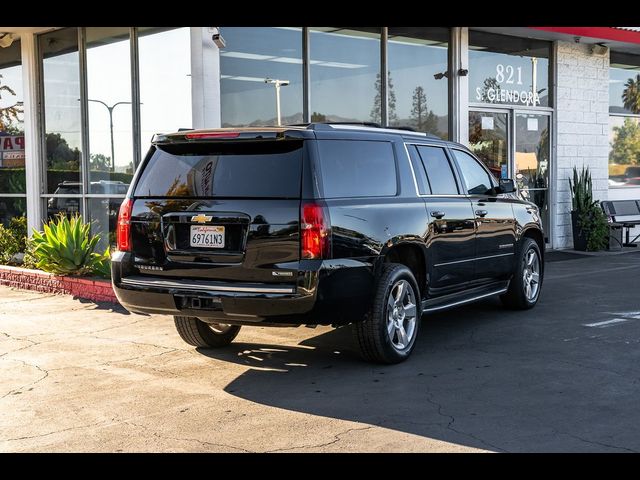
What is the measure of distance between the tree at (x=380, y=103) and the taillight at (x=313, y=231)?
297 inches

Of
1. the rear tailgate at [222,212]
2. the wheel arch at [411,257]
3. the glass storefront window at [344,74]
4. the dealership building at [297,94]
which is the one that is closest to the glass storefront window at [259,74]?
the dealership building at [297,94]

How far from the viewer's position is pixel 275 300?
638 centimetres

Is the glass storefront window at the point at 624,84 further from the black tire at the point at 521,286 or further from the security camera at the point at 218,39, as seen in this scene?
the security camera at the point at 218,39

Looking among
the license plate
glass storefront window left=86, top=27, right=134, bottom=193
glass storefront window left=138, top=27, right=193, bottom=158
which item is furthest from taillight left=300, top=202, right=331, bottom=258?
glass storefront window left=86, top=27, right=134, bottom=193

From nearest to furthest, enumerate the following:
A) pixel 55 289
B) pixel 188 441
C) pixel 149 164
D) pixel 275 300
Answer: pixel 188 441 → pixel 275 300 → pixel 149 164 → pixel 55 289

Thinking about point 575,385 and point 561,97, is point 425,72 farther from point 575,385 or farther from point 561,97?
point 575,385

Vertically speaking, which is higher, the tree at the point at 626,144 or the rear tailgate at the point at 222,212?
the tree at the point at 626,144

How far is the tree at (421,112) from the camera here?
14250 millimetres

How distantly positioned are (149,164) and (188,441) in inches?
105

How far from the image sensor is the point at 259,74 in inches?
485

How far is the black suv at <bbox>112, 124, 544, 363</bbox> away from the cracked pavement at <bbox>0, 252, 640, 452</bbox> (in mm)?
493

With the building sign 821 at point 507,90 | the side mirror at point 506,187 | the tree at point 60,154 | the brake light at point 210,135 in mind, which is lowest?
the side mirror at point 506,187

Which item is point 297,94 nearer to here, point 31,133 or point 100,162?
point 100,162
